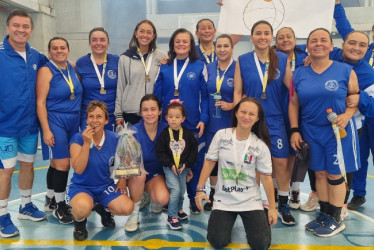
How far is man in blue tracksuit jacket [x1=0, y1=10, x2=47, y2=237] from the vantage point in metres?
3.23

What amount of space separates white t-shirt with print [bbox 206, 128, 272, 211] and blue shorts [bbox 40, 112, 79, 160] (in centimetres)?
163

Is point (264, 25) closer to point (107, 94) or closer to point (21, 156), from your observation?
point (107, 94)

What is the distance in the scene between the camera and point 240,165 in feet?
9.99

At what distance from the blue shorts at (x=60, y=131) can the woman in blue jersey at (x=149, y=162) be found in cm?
73

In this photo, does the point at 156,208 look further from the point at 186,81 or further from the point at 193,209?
the point at 186,81

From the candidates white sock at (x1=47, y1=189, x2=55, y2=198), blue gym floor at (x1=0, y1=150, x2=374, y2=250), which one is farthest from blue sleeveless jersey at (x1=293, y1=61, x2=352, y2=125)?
white sock at (x1=47, y1=189, x2=55, y2=198)

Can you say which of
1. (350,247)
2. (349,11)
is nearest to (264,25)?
(350,247)

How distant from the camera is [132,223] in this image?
3432mm

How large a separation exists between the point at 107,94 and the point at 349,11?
47.7 feet

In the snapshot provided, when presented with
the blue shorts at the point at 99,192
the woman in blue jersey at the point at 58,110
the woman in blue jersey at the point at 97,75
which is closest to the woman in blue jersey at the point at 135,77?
the woman in blue jersey at the point at 97,75

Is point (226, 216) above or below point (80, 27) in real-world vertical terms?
below

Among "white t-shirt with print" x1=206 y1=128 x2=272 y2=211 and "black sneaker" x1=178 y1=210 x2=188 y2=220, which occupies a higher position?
"white t-shirt with print" x1=206 y1=128 x2=272 y2=211

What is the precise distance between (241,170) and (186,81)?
124 cm

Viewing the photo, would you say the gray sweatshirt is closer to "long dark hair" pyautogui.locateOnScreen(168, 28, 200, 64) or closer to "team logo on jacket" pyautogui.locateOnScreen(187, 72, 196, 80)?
"long dark hair" pyautogui.locateOnScreen(168, 28, 200, 64)
